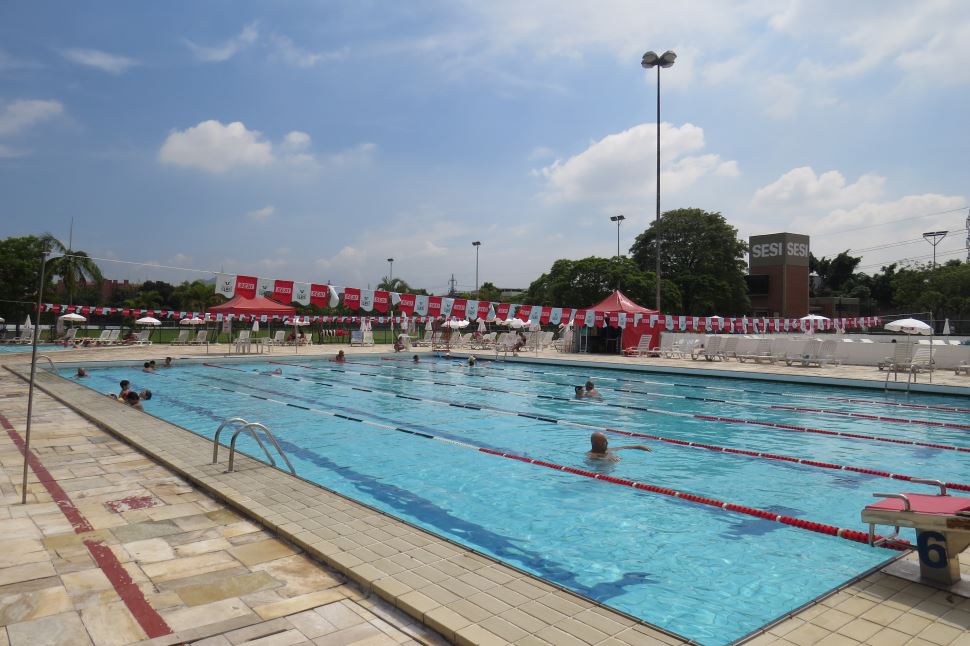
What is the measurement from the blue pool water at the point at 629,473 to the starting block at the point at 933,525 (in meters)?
0.61

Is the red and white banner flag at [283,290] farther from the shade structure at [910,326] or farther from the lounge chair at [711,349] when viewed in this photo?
the shade structure at [910,326]

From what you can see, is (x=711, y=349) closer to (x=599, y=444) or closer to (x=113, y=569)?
(x=599, y=444)

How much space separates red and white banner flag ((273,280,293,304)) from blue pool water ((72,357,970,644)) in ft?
9.19

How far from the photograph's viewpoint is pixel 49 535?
12.4 ft

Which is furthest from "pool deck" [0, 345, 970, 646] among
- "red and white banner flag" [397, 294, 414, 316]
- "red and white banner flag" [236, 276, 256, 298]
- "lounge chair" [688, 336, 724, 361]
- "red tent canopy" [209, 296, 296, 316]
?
"red tent canopy" [209, 296, 296, 316]

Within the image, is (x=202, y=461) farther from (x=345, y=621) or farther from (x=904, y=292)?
(x=904, y=292)

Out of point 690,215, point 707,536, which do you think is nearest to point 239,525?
point 707,536

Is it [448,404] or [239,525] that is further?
[448,404]

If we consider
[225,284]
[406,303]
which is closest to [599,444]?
[225,284]

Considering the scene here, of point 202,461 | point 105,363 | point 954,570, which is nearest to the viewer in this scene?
point 954,570

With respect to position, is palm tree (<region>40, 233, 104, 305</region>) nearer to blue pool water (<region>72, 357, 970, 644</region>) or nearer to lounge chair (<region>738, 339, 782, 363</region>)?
blue pool water (<region>72, 357, 970, 644</region>)

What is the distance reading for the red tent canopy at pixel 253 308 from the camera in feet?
70.8

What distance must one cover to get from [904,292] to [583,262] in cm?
2646

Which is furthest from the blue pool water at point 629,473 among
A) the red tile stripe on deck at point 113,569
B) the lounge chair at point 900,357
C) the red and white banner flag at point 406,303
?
the red and white banner flag at point 406,303
